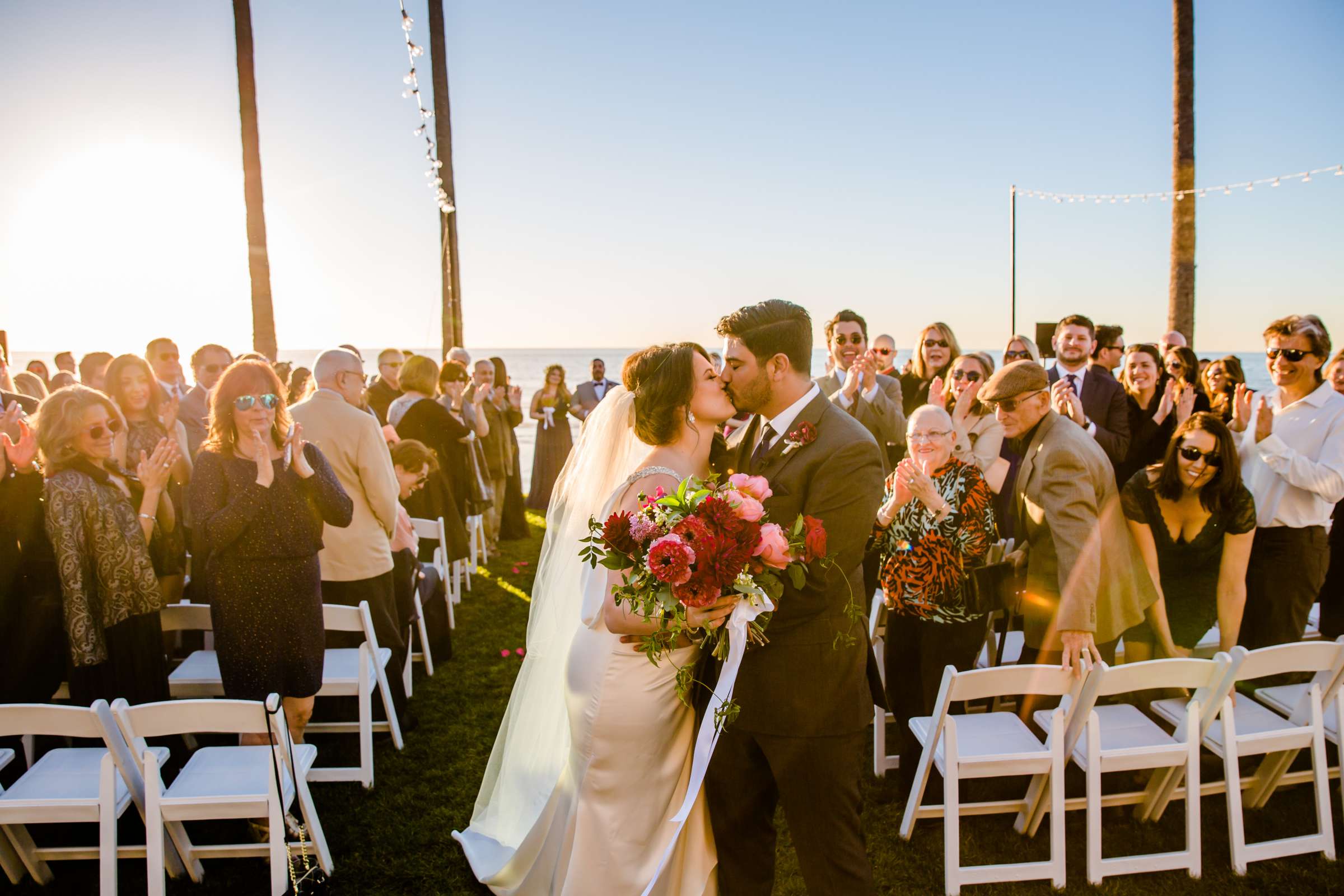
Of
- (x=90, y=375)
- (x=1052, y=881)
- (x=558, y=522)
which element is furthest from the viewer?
(x=90, y=375)

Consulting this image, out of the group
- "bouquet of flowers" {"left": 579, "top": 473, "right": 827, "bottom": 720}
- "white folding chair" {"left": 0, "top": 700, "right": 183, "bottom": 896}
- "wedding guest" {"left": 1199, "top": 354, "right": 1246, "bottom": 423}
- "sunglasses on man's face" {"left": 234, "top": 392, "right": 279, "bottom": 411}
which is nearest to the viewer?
"bouquet of flowers" {"left": 579, "top": 473, "right": 827, "bottom": 720}

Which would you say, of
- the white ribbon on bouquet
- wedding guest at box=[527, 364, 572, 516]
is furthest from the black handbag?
wedding guest at box=[527, 364, 572, 516]

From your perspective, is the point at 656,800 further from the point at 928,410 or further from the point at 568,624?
the point at 928,410

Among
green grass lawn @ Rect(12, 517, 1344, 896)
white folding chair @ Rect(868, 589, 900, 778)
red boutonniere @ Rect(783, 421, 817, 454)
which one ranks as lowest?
green grass lawn @ Rect(12, 517, 1344, 896)

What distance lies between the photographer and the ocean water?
23.1 m

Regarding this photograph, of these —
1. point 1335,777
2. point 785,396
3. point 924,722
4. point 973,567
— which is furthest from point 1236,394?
point 785,396

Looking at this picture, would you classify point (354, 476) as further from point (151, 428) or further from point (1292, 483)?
point (1292, 483)

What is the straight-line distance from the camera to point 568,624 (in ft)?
10.8

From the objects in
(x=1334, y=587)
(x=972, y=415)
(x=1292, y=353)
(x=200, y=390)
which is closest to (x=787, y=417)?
(x=972, y=415)

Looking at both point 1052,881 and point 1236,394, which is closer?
point 1052,881

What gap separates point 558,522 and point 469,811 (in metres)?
1.64

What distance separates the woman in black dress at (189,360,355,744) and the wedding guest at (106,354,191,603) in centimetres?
129

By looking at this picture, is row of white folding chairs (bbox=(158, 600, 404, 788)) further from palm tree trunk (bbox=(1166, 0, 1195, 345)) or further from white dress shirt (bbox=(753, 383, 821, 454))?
palm tree trunk (bbox=(1166, 0, 1195, 345))

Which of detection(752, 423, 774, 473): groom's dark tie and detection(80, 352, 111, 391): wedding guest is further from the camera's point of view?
detection(80, 352, 111, 391): wedding guest
